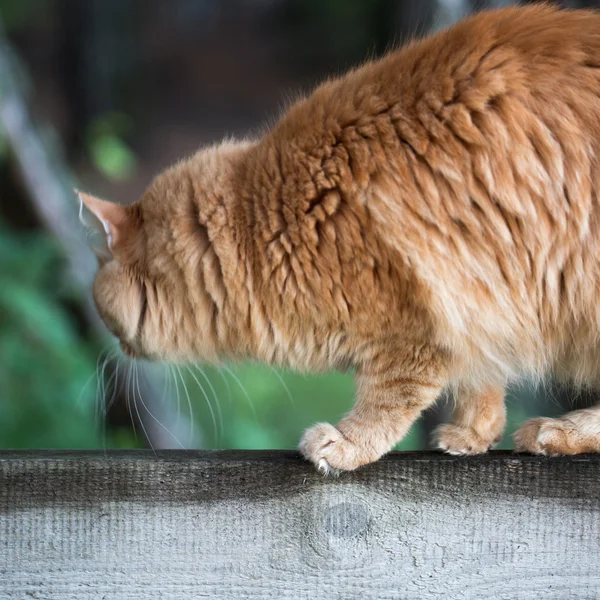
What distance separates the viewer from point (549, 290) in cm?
242

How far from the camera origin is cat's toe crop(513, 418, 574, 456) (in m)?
2.34

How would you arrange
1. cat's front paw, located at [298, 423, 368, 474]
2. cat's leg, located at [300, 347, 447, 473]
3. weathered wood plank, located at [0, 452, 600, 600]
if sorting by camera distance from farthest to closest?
1. cat's leg, located at [300, 347, 447, 473]
2. cat's front paw, located at [298, 423, 368, 474]
3. weathered wood plank, located at [0, 452, 600, 600]

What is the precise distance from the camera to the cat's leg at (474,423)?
8.55ft

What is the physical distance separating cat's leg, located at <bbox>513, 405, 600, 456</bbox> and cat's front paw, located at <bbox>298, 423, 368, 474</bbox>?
46cm

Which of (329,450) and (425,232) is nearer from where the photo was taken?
(329,450)

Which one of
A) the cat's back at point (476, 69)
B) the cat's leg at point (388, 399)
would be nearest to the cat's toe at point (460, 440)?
the cat's leg at point (388, 399)

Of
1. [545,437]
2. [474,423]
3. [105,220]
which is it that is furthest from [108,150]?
[545,437]

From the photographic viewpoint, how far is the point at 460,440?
8.55 ft

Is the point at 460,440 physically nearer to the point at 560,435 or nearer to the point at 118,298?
the point at 560,435

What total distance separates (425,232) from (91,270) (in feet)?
9.41

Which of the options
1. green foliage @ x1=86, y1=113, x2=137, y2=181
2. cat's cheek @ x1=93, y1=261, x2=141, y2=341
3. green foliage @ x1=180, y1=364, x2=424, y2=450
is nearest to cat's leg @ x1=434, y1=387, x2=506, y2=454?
cat's cheek @ x1=93, y1=261, x2=141, y2=341

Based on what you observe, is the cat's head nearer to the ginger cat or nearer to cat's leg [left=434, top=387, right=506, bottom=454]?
the ginger cat

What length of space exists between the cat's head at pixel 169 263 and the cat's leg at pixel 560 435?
96cm

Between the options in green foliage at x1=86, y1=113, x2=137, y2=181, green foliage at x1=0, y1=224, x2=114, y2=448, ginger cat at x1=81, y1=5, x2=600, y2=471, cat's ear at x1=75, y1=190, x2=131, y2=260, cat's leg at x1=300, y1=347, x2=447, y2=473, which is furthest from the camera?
green foliage at x1=86, y1=113, x2=137, y2=181
